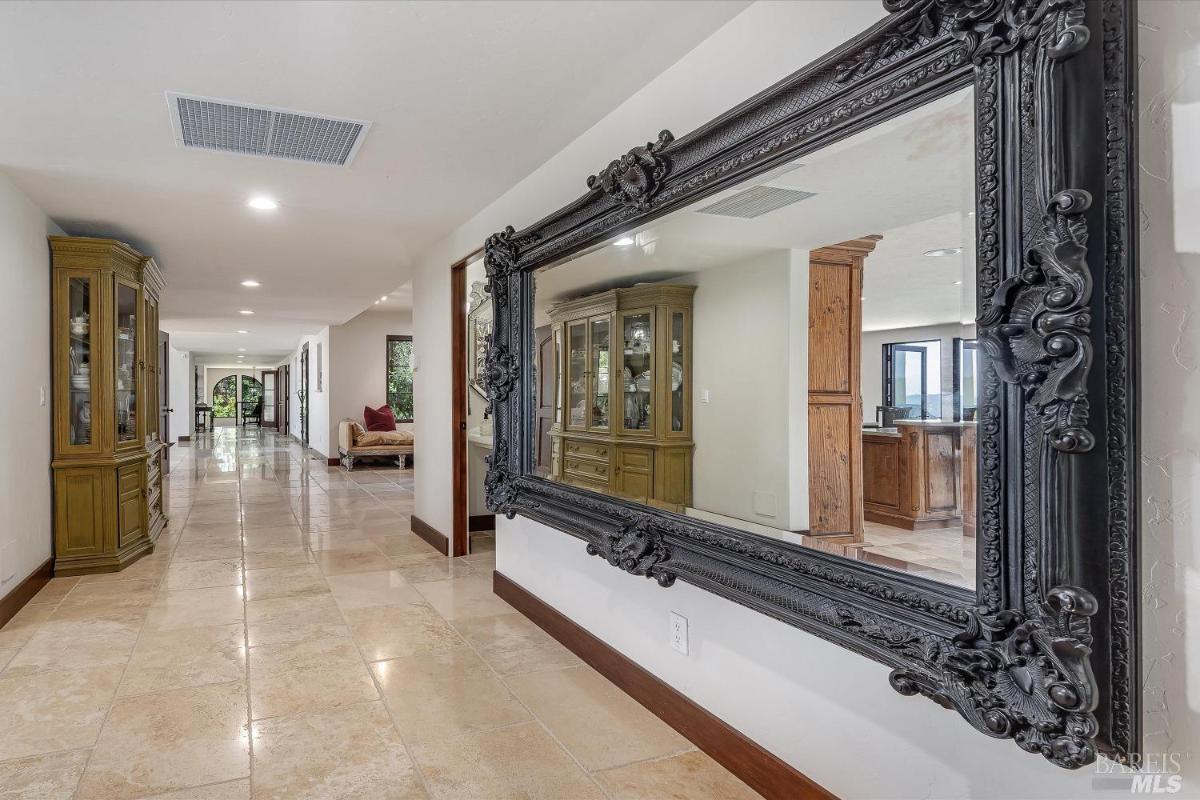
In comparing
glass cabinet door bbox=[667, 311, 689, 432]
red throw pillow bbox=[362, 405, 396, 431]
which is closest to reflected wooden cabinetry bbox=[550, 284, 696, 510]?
glass cabinet door bbox=[667, 311, 689, 432]

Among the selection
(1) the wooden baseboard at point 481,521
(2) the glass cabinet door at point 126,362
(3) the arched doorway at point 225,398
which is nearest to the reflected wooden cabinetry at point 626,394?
(1) the wooden baseboard at point 481,521

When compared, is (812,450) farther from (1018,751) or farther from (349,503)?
(349,503)

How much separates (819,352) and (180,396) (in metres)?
16.6

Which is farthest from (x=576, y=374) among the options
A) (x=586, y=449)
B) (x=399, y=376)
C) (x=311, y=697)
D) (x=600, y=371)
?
(x=399, y=376)

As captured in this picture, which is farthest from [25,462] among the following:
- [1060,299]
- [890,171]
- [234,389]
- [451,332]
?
[234,389]

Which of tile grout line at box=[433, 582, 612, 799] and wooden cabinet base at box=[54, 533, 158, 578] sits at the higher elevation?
wooden cabinet base at box=[54, 533, 158, 578]

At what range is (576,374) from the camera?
116 inches

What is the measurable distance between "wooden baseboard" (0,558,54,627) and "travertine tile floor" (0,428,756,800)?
0.18 ft

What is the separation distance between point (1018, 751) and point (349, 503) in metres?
6.80

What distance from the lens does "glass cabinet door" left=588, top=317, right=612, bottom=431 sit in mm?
2757

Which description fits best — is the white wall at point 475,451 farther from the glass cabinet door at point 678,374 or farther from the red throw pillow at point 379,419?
the red throw pillow at point 379,419

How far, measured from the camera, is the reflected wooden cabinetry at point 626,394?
230cm

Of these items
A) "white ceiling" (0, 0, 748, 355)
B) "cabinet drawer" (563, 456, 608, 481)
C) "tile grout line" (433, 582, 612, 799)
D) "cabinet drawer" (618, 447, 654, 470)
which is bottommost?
"tile grout line" (433, 582, 612, 799)

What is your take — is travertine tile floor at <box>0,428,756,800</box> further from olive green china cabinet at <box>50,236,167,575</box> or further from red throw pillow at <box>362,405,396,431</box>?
red throw pillow at <box>362,405,396,431</box>
